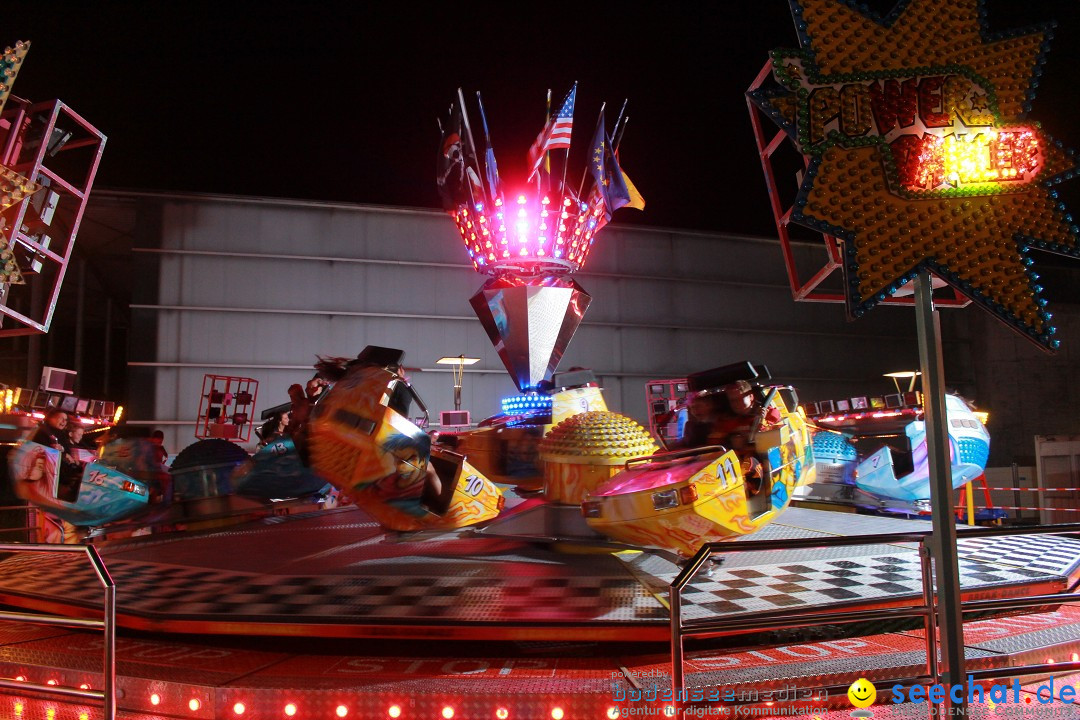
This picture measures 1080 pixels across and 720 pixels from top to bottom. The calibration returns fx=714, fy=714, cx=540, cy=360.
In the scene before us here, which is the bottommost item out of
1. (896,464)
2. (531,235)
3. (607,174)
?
(896,464)

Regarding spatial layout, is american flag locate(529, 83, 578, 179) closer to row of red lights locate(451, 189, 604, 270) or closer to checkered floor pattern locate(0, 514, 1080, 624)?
row of red lights locate(451, 189, 604, 270)

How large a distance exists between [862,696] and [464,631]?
171 cm

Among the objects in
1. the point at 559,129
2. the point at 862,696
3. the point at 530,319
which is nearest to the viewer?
the point at 862,696

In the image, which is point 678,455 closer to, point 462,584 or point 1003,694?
point 462,584

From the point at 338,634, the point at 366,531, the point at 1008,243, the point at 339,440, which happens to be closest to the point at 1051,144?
the point at 1008,243

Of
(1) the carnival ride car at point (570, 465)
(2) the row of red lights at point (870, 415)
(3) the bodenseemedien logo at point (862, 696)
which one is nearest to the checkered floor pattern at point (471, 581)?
(1) the carnival ride car at point (570, 465)

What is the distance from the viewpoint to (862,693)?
269 centimetres

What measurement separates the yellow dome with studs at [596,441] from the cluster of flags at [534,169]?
3515mm

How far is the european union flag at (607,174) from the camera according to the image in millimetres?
8078

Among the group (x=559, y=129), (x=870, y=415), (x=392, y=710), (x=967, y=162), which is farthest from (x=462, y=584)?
(x=870, y=415)

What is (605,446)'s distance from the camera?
5.21 meters

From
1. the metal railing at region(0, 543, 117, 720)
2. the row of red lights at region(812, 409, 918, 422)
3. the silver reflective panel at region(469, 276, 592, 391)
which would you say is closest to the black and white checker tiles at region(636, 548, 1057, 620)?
the metal railing at region(0, 543, 117, 720)

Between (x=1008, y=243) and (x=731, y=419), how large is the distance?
242 centimetres

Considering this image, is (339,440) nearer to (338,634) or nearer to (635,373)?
(338,634)
